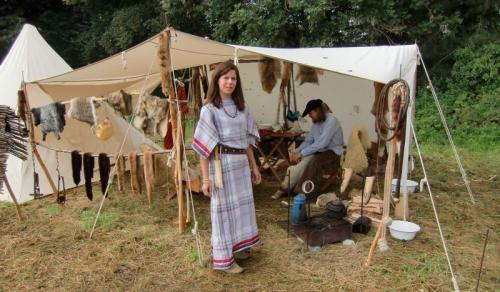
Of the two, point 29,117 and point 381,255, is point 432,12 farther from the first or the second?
point 29,117

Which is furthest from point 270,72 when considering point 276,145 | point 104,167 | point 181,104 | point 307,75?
point 104,167

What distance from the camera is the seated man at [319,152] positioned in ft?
14.2

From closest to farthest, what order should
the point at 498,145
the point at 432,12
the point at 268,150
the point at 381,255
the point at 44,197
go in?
the point at 381,255 < the point at 44,197 < the point at 268,150 < the point at 498,145 < the point at 432,12

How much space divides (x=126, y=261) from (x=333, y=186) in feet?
8.89

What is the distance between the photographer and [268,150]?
5129mm

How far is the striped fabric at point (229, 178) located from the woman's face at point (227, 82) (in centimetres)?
9

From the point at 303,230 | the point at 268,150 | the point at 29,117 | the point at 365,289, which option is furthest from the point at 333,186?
the point at 29,117

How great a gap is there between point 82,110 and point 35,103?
4.22ft

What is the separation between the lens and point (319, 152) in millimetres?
4383

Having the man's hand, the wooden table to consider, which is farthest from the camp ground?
the man's hand

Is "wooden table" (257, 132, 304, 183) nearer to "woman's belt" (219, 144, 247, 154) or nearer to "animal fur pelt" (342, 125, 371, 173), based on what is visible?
"animal fur pelt" (342, 125, 371, 173)

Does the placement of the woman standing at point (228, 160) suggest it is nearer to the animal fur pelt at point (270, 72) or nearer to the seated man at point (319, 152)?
the seated man at point (319, 152)

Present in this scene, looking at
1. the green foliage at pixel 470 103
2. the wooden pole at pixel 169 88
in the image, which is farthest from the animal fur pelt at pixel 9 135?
the green foliage at pixel 470 103

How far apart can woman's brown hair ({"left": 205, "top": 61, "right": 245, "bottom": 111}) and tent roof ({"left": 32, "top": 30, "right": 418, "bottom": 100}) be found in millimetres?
764
